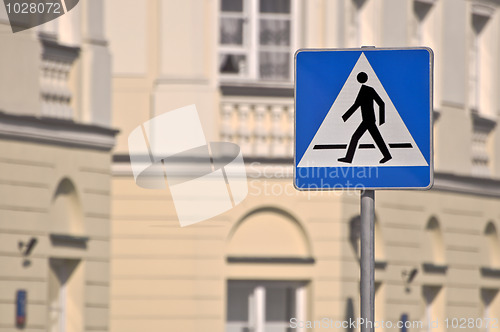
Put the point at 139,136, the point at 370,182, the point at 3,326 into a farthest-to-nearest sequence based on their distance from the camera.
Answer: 1. the point at 139,136
2. the point at 3,326
3. the point at 370,182

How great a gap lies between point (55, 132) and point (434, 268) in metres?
8.71

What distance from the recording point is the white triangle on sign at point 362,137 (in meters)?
6.75

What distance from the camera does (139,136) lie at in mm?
19859

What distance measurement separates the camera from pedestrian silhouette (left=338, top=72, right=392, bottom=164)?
6.75m

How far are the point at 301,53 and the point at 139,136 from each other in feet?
42.6

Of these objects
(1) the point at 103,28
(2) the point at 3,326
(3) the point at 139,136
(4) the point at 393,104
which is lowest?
(2) the point at 3,326

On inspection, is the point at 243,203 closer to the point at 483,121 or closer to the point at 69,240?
the point at 69,240

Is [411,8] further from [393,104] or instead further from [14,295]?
[393,104]

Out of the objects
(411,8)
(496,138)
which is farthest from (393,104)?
(496,138)

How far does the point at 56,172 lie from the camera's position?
1731 cm

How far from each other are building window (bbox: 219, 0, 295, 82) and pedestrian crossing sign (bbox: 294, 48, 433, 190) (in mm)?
13529

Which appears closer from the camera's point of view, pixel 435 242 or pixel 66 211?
pixel 66 211

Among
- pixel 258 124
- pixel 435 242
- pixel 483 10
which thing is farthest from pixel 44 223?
pixel 483 10

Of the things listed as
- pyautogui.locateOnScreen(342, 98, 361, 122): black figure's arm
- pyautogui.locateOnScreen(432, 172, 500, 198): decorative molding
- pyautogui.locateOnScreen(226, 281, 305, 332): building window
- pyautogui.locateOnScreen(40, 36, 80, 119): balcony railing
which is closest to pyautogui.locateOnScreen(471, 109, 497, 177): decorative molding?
pyautogui.locateOnScreen(432, 172, 500, 198): decorative molding
